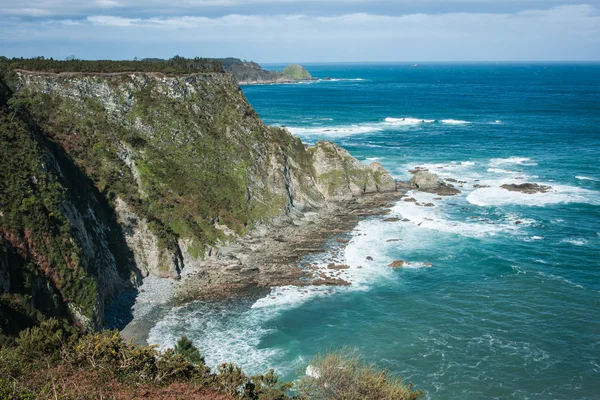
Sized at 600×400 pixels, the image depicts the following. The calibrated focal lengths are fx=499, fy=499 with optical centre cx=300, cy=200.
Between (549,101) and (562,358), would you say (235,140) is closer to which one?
(562,358)

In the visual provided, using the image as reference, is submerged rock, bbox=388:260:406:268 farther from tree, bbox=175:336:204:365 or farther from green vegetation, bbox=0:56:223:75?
green vegetation, bbox=0:56:223:75

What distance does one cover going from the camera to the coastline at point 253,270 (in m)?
48.3

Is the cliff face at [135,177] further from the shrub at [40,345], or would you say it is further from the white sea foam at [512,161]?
the white sea foam at [512,161]

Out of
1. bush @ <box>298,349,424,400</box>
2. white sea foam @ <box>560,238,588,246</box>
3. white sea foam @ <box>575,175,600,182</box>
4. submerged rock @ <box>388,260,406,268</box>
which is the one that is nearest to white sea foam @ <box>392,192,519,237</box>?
white sea foam @ <box>560,238,588,246</box>

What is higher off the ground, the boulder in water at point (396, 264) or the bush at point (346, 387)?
the bush at point (346, 387)

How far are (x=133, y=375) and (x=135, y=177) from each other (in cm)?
3737

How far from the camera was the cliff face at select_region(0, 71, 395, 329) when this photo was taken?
4212 centimetres

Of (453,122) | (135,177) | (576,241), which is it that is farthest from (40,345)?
(453,122)

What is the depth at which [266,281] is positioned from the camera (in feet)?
174

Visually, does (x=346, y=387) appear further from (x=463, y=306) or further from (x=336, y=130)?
(x=336, y=130)

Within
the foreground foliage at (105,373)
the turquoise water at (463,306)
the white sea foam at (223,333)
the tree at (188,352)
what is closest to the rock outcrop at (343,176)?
the turquoise water at (463,306)

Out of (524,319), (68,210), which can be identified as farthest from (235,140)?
(524,319)

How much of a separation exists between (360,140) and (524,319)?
80671 millimetres

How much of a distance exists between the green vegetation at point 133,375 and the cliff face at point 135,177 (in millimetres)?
10393
